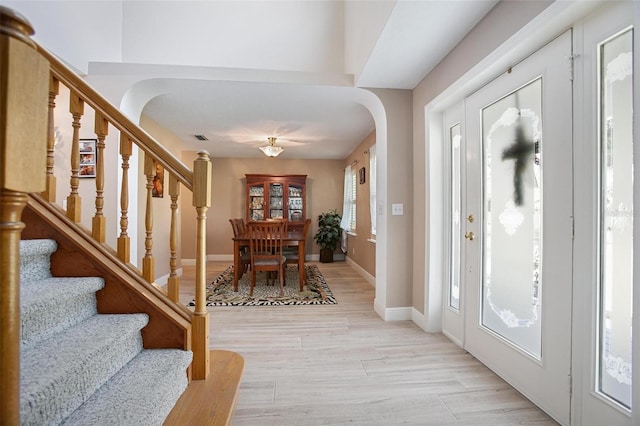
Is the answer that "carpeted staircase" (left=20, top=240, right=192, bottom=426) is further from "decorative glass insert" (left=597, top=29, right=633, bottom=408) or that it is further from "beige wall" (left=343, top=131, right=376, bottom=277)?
"beige wall" (left=343, top=131, right=376, bottom=277)

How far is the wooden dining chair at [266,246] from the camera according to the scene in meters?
3.43

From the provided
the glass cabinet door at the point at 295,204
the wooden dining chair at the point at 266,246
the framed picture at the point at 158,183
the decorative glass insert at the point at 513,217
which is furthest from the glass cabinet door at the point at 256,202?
the decorative glass insert at the point at 513,217

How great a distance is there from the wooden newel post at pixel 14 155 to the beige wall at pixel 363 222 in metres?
3.83

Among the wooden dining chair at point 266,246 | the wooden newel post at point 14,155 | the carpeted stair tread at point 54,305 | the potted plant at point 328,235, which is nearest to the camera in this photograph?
the wooden newel post at point 14,155

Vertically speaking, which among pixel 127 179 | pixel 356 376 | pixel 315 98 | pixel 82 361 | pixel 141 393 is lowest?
pixel 356 376

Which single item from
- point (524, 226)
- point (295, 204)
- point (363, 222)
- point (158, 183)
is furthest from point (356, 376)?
point (295, 204)

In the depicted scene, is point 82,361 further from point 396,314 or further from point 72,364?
point 396,314

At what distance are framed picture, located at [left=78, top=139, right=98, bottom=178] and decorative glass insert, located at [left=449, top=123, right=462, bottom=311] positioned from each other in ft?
10.6

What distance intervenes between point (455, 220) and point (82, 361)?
2497mm

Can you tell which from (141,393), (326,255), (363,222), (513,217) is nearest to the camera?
(141,393)

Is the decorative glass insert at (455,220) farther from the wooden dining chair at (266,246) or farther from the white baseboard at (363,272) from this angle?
the wooden dining chair at (266,246)

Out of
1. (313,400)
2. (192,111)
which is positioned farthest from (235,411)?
(192,111)

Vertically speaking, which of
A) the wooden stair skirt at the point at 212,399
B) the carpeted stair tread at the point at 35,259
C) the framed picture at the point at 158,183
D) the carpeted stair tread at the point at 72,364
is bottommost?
the wooden stair skirt at the point at 212,399

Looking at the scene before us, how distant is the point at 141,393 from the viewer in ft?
3.57
